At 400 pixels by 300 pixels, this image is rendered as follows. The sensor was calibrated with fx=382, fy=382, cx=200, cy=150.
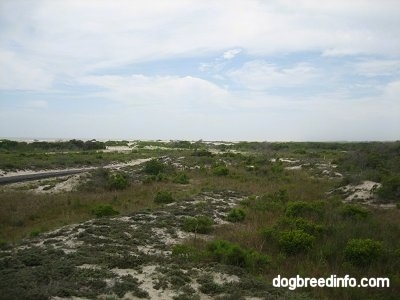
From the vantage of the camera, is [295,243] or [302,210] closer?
[295,243]

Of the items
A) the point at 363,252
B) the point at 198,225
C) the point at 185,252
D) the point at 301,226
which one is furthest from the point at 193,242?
the point at 363,252

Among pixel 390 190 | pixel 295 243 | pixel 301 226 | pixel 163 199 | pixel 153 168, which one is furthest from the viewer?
pixel 153 168

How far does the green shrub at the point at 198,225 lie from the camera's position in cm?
1458

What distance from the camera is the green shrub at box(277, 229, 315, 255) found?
38.5ft

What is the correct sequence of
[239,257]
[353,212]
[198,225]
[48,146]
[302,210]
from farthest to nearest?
[48,146], [302,210], [353,212], [198,225], [239,257]

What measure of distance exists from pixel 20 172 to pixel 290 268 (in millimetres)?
33782

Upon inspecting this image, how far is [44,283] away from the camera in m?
8.39

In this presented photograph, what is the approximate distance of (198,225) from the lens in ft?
48.1

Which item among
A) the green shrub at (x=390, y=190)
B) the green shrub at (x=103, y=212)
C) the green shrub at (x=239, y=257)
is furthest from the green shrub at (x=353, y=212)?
the green shrub at (x=103, y=212)

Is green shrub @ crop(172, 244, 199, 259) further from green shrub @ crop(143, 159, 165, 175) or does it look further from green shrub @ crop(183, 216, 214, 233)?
green shrub @ crop(143, 159, 165, 175)

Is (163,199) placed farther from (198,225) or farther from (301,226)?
(301,226)

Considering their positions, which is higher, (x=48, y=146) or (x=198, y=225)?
(x=48, y=146)

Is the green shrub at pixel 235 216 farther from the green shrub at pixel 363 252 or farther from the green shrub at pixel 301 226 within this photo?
the green shrub at pixel 363 252

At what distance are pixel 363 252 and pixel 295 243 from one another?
6.35ft
